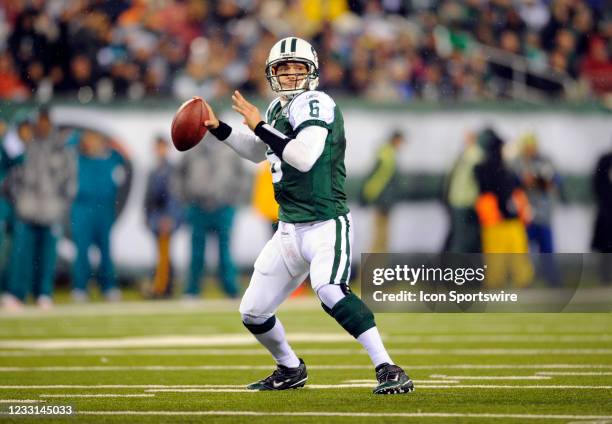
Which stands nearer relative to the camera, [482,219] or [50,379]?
[50,379]

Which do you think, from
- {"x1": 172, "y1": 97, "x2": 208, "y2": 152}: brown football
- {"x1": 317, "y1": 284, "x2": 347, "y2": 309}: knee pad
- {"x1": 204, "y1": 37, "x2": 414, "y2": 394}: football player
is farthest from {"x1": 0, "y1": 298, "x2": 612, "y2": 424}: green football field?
{"x1": 172, "y1": 97, "x2": 208, "y2": 152}: brown football

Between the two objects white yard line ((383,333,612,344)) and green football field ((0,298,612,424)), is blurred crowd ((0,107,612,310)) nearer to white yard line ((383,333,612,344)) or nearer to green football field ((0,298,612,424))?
green football field ((0,298,612,424))

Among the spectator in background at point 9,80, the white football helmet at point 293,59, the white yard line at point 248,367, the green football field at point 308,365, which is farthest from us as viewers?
the spectator in background at point 9,80

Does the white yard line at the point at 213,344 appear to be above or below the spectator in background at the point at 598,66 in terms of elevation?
below

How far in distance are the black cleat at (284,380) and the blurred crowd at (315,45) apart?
9.11m

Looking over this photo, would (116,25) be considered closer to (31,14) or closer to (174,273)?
(31,14)

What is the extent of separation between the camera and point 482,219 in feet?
51.1

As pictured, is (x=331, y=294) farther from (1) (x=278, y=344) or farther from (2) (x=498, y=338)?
(2) (x=498, y=338)

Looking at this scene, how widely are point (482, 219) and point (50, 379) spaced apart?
Answer: 874cm

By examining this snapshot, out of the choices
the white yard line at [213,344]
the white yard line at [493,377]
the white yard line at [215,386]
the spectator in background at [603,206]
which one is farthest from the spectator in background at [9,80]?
the white yard line at [493,377]

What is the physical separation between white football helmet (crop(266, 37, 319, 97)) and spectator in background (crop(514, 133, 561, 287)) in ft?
29.5

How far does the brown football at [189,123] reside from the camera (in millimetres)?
6867

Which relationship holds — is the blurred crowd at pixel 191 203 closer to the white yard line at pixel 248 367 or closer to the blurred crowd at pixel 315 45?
the blurred crowd at pixel 315 45

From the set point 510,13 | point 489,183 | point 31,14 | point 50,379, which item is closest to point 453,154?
point 489,183
